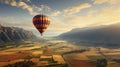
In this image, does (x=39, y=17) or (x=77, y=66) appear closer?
(x=39, y=17)

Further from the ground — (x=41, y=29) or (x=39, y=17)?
(x=39, y=17)

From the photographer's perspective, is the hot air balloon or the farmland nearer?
the hot air balloon

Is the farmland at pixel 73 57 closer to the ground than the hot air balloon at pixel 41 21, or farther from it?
closer to the ground

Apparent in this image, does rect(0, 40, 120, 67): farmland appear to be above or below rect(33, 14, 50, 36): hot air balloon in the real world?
below

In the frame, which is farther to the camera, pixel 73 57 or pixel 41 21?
pixel 73 57

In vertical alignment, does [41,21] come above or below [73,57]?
above

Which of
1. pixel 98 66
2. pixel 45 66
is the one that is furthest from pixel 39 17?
pixel 98 66

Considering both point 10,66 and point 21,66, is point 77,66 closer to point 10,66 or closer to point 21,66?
point 21,66

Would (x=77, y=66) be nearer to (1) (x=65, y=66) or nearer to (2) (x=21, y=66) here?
(1) (x=65, y=66)

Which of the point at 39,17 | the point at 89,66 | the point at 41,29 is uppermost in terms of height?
the point at 39,17

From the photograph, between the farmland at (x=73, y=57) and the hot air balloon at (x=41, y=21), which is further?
the farmland at (x=73, y=57)
